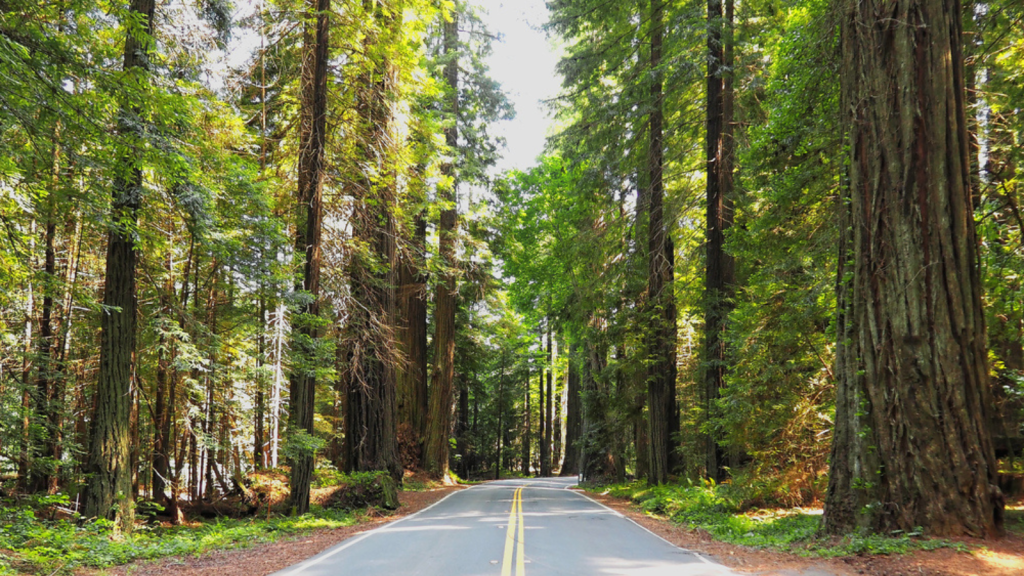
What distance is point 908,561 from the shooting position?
584cm

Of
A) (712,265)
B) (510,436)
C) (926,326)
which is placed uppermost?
(712,265)

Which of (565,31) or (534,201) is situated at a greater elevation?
(565,31)

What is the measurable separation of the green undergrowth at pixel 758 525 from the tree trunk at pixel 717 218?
4.83 feet

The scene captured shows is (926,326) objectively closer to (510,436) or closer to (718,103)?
(718,103)

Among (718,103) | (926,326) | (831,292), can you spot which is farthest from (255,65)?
(926,326)

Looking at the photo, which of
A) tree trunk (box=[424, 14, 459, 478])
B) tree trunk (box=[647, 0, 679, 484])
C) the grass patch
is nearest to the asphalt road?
the grass patch

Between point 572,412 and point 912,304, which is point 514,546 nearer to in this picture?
point 912,304

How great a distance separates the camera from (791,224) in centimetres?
1076

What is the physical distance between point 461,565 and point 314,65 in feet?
36.7

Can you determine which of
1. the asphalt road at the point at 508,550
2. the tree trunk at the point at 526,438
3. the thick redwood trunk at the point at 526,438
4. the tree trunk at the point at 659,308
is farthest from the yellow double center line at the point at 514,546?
the thick redwood trunk at the point at 526,438

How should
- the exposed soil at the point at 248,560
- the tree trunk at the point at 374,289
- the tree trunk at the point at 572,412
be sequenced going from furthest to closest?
the tree trunk at the point at 572,412, the tree trunk at the point at 374,289, the exposed soil at the point at 248,560

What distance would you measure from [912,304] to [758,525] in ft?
15.9

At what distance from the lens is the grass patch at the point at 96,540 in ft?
21.6

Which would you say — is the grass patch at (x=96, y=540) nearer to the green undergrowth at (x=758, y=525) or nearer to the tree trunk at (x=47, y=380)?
the tree trunk at (x=47, y=380)
